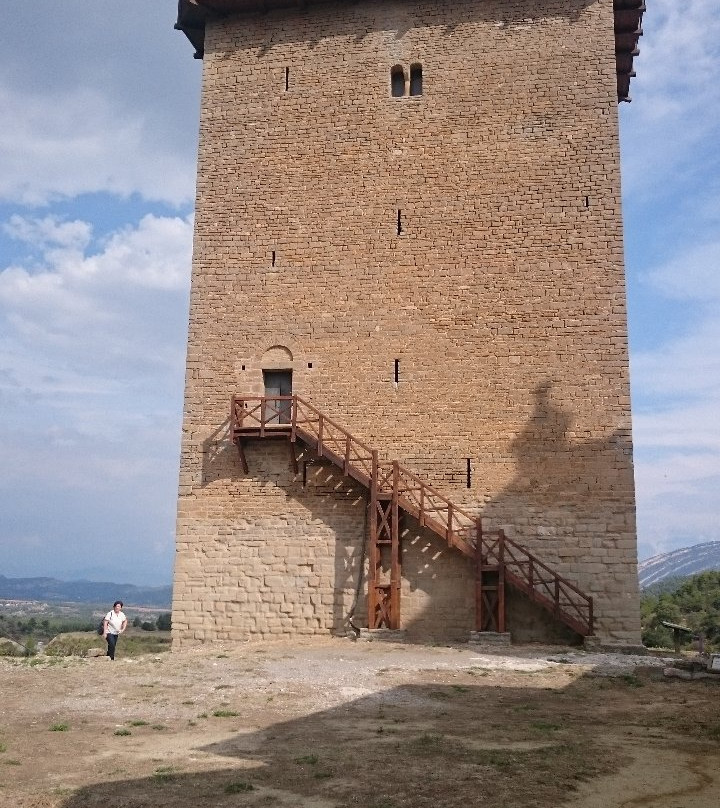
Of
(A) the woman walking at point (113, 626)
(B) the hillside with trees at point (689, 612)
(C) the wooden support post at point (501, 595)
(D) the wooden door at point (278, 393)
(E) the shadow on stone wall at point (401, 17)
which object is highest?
(E) the shadow on stone wall at point (401, 17)

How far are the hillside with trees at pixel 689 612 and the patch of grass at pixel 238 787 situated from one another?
16961 millimetres

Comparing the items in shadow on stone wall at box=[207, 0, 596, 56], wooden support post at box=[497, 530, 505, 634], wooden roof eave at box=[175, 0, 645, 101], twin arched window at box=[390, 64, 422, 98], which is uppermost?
wooden roof eave at box=[175, 0, 645, 101]

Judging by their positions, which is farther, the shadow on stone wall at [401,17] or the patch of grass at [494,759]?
the shadow on stone wall at [401,17]

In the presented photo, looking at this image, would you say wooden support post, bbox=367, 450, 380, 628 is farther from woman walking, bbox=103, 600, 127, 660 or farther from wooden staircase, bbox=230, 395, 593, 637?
woman walking, bbox=103, 600, 127, 660

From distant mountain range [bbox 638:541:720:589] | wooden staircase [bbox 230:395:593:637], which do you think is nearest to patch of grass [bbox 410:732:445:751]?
wooden staircase [bbox 230:395:593:637]

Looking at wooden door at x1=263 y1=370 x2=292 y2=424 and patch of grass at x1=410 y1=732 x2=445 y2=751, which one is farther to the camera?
wooden door at x1=263 y1=370 x2=292 y2=424

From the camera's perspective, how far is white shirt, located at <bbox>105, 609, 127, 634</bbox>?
12.7 meters

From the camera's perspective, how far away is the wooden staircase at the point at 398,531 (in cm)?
1376

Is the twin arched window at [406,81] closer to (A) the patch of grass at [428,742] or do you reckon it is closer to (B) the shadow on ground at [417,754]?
(B) the shadow on ground at [417,754]

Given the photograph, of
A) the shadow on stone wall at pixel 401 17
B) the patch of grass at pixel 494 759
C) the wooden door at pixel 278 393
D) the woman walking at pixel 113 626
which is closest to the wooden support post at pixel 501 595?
the wooden door at pixel 278 393

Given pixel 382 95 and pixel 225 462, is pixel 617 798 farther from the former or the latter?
pixel 382 95

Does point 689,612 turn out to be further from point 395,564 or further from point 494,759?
point 494,759

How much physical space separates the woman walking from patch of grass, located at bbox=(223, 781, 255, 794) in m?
7.25

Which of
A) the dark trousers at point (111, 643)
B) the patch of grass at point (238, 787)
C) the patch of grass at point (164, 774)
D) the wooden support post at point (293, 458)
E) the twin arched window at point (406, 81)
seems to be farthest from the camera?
the twin arched window at point (406, 81)
